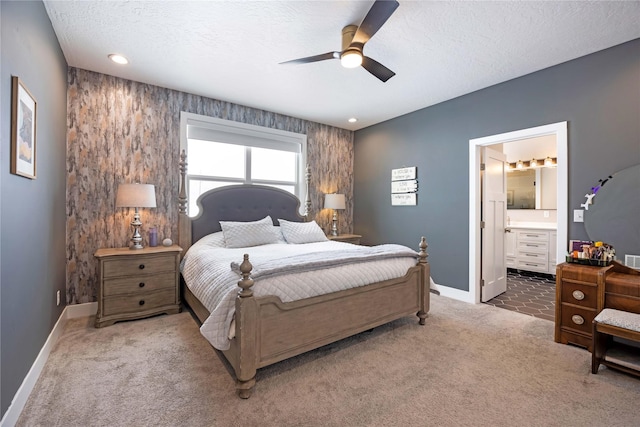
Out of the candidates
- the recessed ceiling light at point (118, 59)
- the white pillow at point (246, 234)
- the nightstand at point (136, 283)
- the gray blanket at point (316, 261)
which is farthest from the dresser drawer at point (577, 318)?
the recessed ceiling light at point (118, 59)

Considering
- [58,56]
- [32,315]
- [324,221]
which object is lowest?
[32,315]

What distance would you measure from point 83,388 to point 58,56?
2804 mm

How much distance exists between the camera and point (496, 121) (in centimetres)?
342

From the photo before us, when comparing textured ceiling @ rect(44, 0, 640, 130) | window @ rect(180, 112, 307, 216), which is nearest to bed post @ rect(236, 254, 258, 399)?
textured ceiling @ rect(44, 0, 640, 130)

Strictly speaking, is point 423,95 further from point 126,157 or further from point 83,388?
point 83,388

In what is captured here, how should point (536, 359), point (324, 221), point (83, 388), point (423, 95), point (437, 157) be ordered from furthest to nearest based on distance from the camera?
point (324, 221) < point (437, 157) < point (423, 95) < point (536, 359) < point (83, 388)

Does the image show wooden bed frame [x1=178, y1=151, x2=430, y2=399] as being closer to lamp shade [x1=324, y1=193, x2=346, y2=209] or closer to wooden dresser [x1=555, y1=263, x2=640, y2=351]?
wooden dresser [x1=555, y1=263, x2=640, y2=351]

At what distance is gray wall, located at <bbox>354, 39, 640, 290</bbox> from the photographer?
2.57m

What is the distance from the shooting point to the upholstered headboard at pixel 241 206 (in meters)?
3.77

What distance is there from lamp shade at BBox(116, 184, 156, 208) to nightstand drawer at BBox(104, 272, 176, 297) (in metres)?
0.76

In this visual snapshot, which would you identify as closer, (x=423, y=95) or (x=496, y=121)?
(x=496, y=121)

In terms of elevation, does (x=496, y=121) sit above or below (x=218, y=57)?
below

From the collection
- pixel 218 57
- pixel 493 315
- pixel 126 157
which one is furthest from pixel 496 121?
pixel 126 157

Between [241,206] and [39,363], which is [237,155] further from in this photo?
[39,363]
